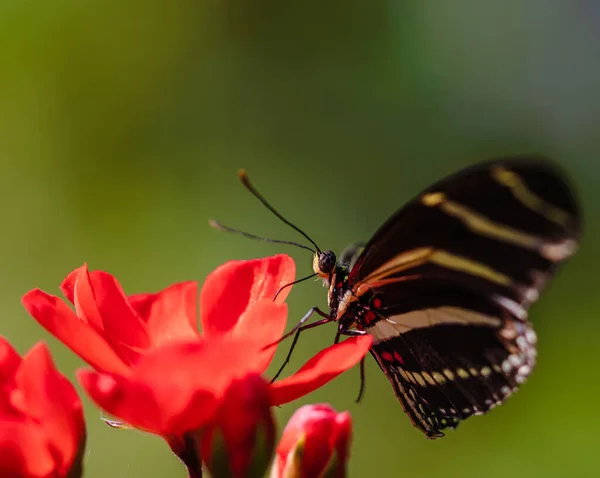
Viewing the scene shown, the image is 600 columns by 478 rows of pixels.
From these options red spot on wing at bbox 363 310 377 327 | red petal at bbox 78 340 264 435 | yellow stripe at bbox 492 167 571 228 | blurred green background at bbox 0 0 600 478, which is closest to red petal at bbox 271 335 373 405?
red petal at bbox 78 340 264 435

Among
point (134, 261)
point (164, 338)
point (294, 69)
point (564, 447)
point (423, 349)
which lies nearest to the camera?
point (164, 338)

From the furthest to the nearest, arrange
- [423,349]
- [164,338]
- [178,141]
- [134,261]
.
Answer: [178,141], [134,261], [423,349], [164,338]

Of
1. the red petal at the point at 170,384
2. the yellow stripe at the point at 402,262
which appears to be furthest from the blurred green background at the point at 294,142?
the red petal at the point at 170,384

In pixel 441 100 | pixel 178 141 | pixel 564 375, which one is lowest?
pixel 564 375

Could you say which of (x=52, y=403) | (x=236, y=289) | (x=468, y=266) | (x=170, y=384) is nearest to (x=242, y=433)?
(x=170, y=384)

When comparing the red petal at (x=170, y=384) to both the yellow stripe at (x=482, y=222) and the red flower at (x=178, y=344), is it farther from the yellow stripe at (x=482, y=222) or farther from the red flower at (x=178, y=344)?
the yellow stripe at (x=482, y=222)

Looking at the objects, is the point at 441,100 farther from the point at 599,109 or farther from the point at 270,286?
the point at 270,286

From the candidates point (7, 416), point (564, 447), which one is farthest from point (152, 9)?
point (7, 416)
